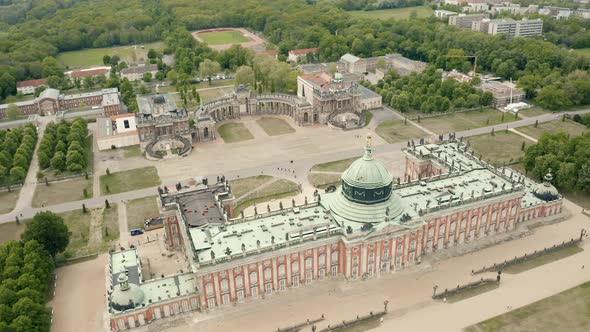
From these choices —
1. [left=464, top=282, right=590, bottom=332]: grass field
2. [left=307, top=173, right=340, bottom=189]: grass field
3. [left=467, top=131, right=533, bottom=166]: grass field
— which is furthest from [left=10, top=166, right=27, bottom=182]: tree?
[left=467, top=131, right=533, bottom=166]: grass field

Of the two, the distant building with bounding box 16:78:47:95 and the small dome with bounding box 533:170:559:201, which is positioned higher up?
the distant building with bounding box 16:78:47:95

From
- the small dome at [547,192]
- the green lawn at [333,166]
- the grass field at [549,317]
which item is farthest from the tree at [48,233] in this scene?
the small dome at [547,192]

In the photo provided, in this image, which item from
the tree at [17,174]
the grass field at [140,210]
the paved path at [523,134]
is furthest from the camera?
the paved path at [523,134]

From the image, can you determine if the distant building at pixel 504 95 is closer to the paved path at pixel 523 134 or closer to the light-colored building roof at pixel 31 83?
the paved path at pixel 523 134

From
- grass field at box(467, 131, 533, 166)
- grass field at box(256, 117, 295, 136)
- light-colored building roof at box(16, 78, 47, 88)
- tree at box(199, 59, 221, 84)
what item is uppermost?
tree at box(199, 59, 221, 84)

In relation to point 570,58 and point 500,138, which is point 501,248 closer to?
point 500,138

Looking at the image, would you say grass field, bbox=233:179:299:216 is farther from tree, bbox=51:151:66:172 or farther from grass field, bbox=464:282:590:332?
grass field, bbox=464:282:590:332
